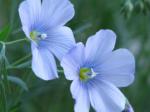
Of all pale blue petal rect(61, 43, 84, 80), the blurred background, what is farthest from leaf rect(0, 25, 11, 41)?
the blurred background

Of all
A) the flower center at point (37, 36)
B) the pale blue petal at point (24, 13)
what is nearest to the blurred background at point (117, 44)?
the flower center at point (37, 36)

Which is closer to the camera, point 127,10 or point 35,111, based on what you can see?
point 127,10

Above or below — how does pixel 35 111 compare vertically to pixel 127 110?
below

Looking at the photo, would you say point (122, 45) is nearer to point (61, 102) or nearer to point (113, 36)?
point (61, 102)

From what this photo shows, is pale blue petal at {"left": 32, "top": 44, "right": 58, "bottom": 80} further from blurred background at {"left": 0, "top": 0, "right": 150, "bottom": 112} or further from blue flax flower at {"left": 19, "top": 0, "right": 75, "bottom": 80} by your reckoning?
blurred background at {"left": 0, "top": 0, "right": 150, "bottom": 112}

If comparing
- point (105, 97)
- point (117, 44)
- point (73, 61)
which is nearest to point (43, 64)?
point (73, 61)

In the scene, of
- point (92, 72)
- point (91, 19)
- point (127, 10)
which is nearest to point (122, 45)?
point (91, 19)
